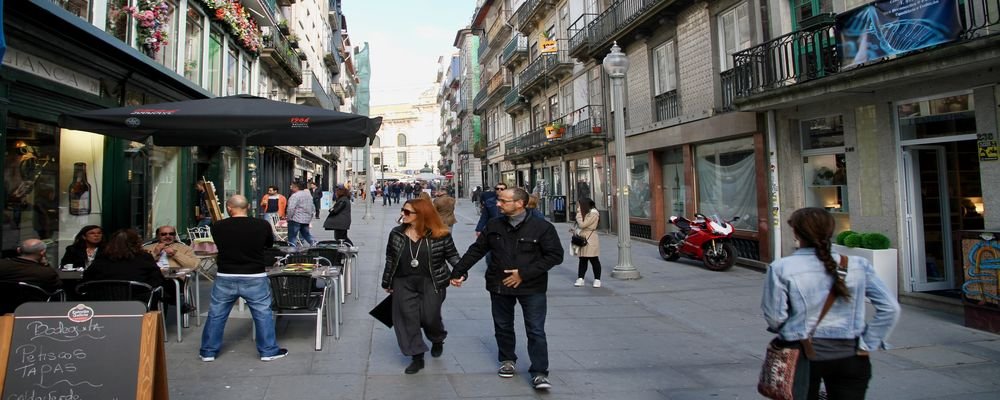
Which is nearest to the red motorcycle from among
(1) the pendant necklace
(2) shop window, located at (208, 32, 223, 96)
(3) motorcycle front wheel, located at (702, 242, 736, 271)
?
(3) motorcycle front wheel, located at (702, 242, 736, 271)

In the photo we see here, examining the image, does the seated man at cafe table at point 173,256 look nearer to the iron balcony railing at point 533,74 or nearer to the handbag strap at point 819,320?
the handbag strap at point 819,320

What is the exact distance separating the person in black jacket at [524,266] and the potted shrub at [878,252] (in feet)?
18.0

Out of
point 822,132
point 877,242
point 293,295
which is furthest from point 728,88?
point 293,295

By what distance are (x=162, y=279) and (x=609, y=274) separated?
7.43m

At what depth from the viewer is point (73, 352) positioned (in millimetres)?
3420

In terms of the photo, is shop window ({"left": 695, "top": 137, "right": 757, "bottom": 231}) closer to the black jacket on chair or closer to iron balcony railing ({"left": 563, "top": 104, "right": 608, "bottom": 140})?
iron balcony railing ({"left": 563, "top": 104, "right": 608, "bottom": 140})

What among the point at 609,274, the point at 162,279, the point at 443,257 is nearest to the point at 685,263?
the point at 609,274

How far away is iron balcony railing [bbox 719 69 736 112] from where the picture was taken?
1222 centimetres

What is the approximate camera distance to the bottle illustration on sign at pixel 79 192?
31.5 ft

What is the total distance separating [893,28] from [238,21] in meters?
16.3

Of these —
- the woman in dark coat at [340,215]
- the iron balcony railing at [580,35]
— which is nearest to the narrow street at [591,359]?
the woman in dark coat at [340,215]

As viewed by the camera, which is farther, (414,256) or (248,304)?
(248,304)

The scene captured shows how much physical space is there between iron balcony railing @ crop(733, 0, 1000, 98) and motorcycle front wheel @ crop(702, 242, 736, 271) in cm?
280

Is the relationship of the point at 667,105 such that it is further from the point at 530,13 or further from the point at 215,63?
the point at 530,13
